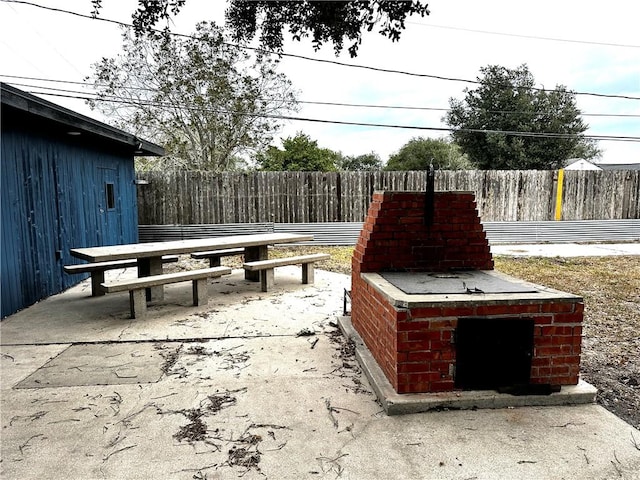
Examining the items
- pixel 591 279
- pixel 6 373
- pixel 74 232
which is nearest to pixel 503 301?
pixel 6 373

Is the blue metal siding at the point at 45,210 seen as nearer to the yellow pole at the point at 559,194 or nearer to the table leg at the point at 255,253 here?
the table leg at the point at 255,253

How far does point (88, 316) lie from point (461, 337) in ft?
13.4

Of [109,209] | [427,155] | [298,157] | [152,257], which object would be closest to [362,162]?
[427,155]

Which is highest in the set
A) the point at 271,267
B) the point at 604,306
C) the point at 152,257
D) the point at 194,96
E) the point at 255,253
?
the point at 194,96

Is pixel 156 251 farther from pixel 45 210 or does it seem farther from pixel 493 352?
pixel 493 352

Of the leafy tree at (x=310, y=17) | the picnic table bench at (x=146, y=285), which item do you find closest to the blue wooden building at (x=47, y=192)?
the picnic table bench at (x=146, y=285)

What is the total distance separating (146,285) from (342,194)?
716 cm

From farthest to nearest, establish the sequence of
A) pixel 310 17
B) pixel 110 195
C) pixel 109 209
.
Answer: pixel 110 195 → pixel 109 209 → pixel 310 17

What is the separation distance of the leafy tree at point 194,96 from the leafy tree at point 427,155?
1755 cm

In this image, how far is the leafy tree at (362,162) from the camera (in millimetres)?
37312

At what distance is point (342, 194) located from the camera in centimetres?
1121

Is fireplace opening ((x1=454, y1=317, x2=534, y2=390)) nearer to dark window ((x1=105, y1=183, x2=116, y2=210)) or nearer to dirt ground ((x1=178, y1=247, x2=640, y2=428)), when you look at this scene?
dirt ground ((x1=178, y1=247, x2=640, y2=428))

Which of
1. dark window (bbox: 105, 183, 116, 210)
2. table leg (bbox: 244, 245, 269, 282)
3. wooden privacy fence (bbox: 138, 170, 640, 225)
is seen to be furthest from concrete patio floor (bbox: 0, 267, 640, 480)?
wooden privacy fence (bbox: 138, 170, 640, 225)

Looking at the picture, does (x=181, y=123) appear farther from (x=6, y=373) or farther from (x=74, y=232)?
(x=6, y=373)
